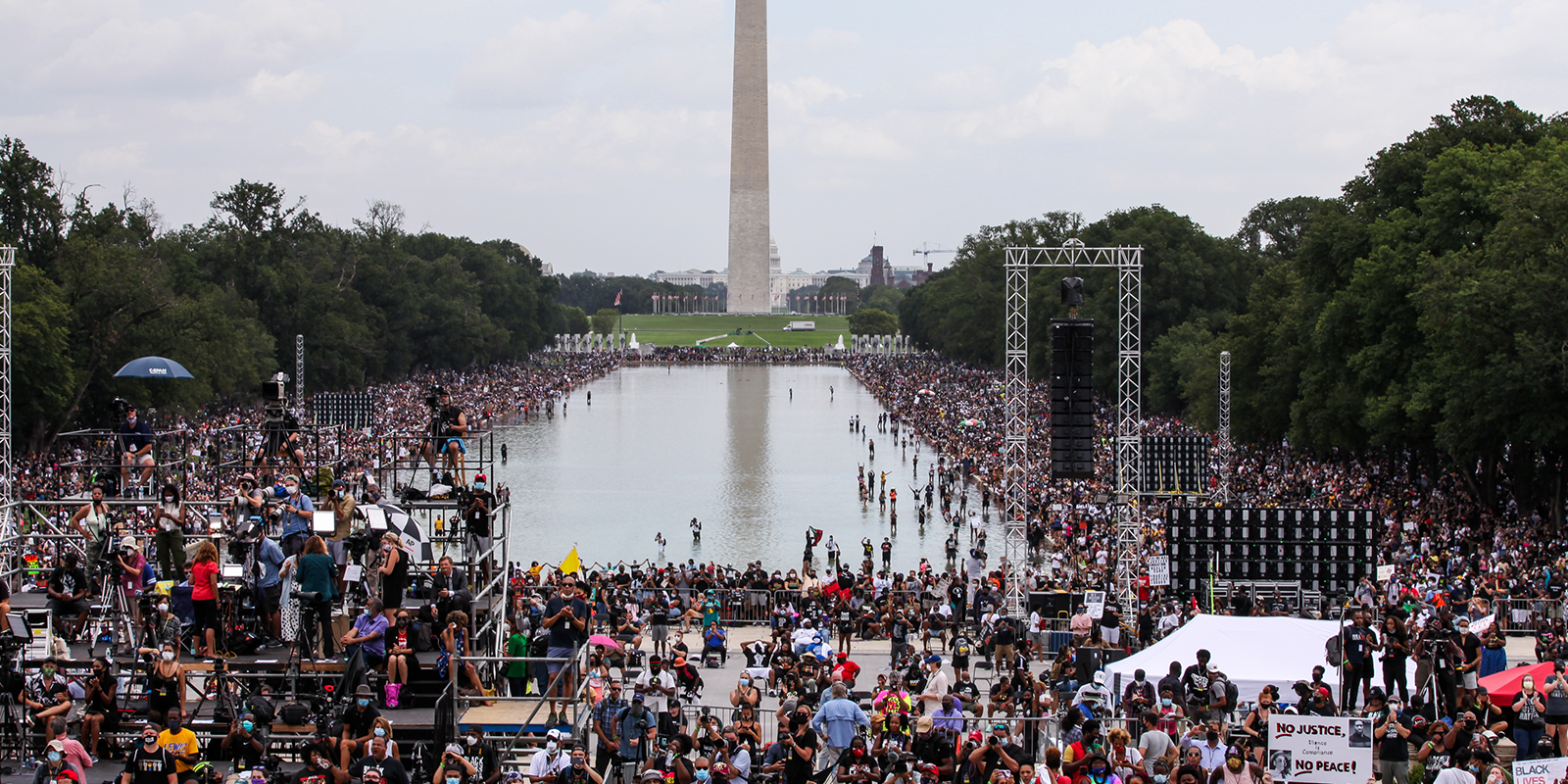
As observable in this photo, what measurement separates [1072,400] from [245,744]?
47.6 feet

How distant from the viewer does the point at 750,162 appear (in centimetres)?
12812

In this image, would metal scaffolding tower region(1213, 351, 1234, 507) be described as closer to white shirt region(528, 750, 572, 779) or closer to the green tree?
white shirt region(528, 750, 572, 779)

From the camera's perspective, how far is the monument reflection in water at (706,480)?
3256 centimetres

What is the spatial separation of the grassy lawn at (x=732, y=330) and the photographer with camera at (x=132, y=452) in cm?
11774

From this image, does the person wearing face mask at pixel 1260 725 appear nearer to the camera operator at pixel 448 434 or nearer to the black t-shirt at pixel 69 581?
the camera operator at pixel 448 434

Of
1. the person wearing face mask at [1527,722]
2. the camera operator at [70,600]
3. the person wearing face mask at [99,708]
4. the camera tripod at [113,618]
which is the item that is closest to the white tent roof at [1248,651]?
the person wearing face mask at [1527,722]

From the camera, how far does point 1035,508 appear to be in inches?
1282

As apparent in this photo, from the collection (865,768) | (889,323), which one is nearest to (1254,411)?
(865,768)

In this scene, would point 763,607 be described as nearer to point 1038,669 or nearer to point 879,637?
point 879,637

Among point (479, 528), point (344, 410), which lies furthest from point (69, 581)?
point (344, 410)

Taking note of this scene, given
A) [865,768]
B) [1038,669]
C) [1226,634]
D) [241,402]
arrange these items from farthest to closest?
1. [241,402]
2. [1038,669]
3. [1226,634]
4. [865,768]

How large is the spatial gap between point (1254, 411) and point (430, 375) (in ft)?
175

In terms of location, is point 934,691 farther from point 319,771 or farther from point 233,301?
point 233,301

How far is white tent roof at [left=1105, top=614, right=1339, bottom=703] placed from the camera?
14398mm
